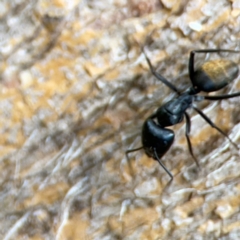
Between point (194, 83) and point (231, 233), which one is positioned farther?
point (194, 83)

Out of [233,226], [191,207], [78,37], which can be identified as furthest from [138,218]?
[78,37]

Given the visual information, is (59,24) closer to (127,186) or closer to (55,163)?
(55,163)

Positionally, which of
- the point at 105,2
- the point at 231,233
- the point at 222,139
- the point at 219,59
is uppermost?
the point at 105,2

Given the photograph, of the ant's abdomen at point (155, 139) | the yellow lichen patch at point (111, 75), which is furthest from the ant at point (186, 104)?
the yellow lichen patch at point (111, 75)

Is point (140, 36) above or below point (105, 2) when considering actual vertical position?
below

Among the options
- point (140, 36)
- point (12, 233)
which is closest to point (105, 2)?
point (140, 36)

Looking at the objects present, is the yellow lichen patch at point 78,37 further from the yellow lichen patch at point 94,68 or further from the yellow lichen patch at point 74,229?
the yellow lichen patch at point 74,229
